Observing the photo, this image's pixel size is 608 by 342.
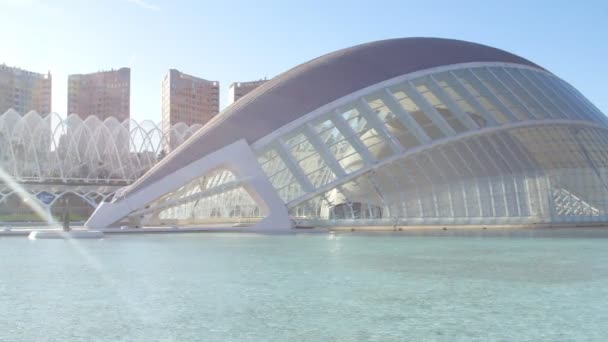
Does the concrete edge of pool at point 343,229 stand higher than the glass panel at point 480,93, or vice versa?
the glass panel at point 480,93

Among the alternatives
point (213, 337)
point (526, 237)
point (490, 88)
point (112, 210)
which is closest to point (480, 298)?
point (213, 337)

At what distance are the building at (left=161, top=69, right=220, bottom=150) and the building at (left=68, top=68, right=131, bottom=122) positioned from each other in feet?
36.5

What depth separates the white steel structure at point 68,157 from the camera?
7881 centimetres

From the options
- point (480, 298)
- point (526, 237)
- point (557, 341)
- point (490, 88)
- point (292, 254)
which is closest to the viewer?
point (557, 341)

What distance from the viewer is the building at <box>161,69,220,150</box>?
173175mm

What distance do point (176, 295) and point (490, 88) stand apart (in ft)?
109

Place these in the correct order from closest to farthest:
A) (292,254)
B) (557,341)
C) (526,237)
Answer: (557,341) → (292,254) → (526,237)

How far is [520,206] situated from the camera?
3538 cm

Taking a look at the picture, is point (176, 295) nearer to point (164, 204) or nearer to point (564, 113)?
point (164, 204)

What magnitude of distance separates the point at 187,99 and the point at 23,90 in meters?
40.1

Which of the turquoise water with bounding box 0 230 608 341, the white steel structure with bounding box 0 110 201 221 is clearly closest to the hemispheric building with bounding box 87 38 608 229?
the turquoise water with bounding box 0 230 608 341

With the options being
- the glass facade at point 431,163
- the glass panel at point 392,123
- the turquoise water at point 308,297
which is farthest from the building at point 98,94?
the turquoise water at point 308,297

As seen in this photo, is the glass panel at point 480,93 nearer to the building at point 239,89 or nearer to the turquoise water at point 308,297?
the turquoise water at point 308,297

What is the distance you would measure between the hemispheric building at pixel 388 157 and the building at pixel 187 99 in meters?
136
